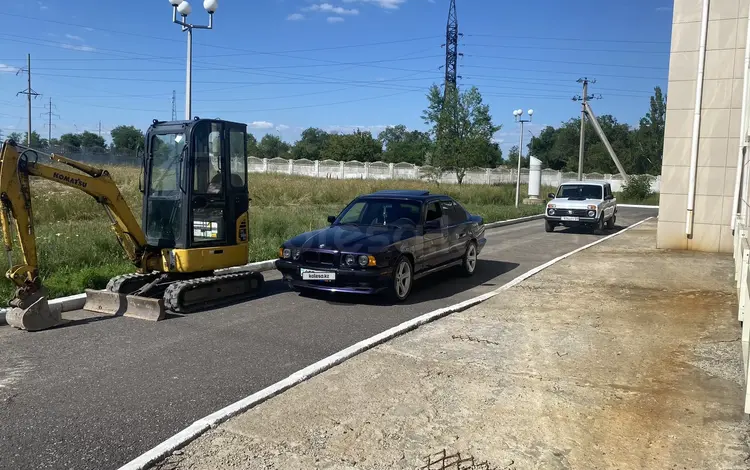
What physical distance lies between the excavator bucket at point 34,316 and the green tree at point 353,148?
80.8 metres

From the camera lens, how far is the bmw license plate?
330 inches

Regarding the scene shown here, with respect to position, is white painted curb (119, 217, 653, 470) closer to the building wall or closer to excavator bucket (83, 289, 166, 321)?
excavator bucket (83, 289, 166, 321)

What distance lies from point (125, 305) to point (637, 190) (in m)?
46.0

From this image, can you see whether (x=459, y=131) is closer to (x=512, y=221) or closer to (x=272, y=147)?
(x=512, y=221)

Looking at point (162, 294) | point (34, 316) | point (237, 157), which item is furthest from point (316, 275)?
point (34, 316)

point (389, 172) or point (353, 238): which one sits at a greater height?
point (389, 172)

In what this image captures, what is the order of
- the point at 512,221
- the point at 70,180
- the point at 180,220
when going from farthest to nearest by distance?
the point at 512,221
the point at 180,220
the point at 70,180

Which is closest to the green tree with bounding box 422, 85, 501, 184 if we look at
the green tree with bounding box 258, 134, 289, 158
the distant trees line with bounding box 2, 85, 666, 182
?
the distant trees line with bounding box 2, 85, 666, 182

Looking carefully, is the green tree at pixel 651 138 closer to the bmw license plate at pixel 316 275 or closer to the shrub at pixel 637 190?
the shrub at pixel 637 190

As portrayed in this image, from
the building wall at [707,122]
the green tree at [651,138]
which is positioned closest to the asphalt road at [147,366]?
the building wall at [707,122]

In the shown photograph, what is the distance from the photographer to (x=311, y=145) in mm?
114375

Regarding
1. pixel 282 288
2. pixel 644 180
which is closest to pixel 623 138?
pixel 644 180

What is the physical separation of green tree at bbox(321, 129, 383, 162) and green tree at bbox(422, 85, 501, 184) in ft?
138

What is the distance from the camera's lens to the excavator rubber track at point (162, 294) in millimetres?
7570
